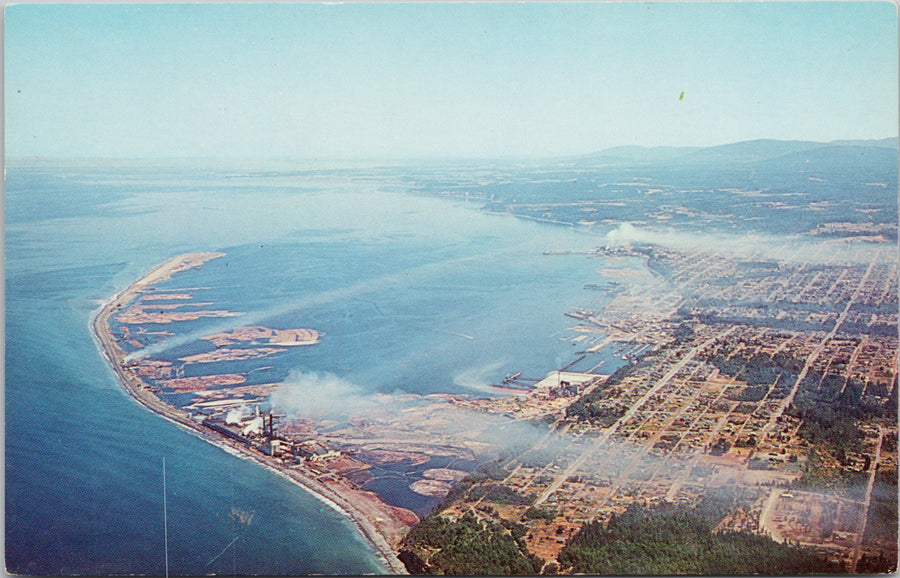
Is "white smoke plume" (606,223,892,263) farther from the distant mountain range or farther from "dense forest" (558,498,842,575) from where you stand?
"dense forest" (558,498,842,575)

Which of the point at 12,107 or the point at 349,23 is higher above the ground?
the point at 349,23

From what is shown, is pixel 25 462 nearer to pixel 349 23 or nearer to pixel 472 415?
pixel 472 415

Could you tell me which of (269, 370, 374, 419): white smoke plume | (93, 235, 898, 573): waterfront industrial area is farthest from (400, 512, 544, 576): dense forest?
(269, 370, 374, 419): white smoke plume

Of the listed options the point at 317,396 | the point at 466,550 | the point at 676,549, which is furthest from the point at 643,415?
the point at 317,396

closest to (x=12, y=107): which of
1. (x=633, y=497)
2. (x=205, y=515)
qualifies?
(x=205, y=515)

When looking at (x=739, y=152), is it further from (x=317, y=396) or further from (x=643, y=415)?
(x=317, y=396)

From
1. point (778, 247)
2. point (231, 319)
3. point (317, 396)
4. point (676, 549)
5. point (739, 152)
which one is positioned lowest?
point (676, 549)
